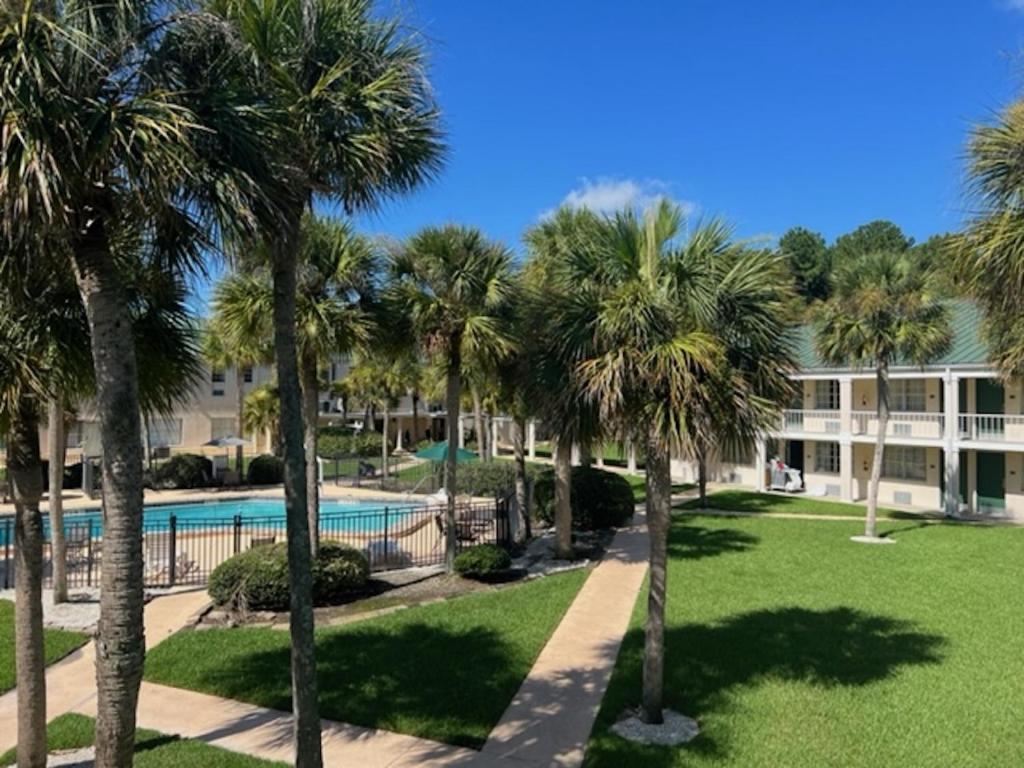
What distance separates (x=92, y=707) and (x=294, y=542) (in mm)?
4729

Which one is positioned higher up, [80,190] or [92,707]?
[80,190]

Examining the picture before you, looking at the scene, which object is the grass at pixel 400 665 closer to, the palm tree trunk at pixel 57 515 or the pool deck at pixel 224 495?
the palm tree trunk at pixel 57 515

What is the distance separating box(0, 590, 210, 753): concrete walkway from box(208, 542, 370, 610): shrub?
79cm

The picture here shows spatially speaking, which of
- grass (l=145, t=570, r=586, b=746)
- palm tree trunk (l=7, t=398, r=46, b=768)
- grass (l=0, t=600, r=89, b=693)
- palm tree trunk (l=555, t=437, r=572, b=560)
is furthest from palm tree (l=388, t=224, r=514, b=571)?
palm tree trunk (l=7, t=398, r=46, b=768)

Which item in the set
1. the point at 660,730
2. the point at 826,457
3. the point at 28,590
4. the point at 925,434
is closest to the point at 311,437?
the point at 28,590

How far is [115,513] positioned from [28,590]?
2.80 m

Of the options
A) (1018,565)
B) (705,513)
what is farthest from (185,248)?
(705,513)

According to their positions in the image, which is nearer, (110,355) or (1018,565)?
(110,355)

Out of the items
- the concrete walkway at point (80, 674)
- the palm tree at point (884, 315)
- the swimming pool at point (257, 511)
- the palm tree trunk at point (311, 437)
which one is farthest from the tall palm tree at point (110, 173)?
the palm tree at point (884, 315)

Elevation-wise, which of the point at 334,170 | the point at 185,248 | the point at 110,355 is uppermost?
the point at 334,170

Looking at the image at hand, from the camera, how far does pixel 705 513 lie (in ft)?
82.8

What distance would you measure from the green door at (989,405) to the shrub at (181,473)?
3081 cm

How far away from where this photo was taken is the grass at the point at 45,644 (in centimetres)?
938

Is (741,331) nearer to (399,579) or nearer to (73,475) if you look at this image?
(399,579)
